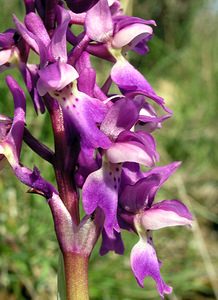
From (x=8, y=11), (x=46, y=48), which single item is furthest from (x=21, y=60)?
(x=8, y=11)

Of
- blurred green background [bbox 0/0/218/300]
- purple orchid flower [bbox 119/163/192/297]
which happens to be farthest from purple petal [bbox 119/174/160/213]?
blurred green background [bbox 0/0/218/300]

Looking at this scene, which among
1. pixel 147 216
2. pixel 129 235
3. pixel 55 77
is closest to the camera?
pixel 55 77

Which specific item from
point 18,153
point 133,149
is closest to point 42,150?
point 18,153

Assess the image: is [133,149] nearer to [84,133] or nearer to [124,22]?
[84,133]

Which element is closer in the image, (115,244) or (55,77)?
(55,77)

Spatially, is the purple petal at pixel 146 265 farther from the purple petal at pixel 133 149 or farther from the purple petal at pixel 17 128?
the purple petal at pixel 17 128

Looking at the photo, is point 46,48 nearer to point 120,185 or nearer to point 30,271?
point 120,185

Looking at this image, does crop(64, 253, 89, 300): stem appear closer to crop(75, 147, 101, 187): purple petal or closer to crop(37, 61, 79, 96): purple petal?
crop(75, 147, 101, 187): purple petal
